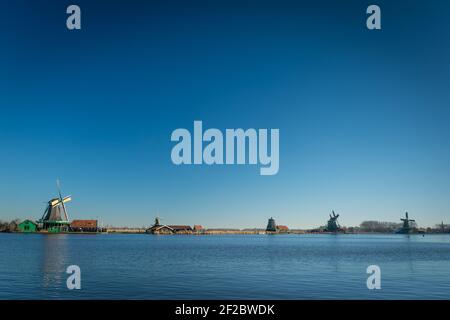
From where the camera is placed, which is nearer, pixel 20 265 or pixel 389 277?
pixel 389 277

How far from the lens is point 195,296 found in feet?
79.4

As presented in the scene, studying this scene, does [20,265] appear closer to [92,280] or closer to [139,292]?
[92,280]

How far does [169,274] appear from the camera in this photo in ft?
112

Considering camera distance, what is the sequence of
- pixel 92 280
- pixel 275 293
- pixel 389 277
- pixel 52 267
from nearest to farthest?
pixel 275 293 → pixel 92 280 → pixel 389 277 → pixel 52 267

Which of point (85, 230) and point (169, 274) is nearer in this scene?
point (169, 274)
